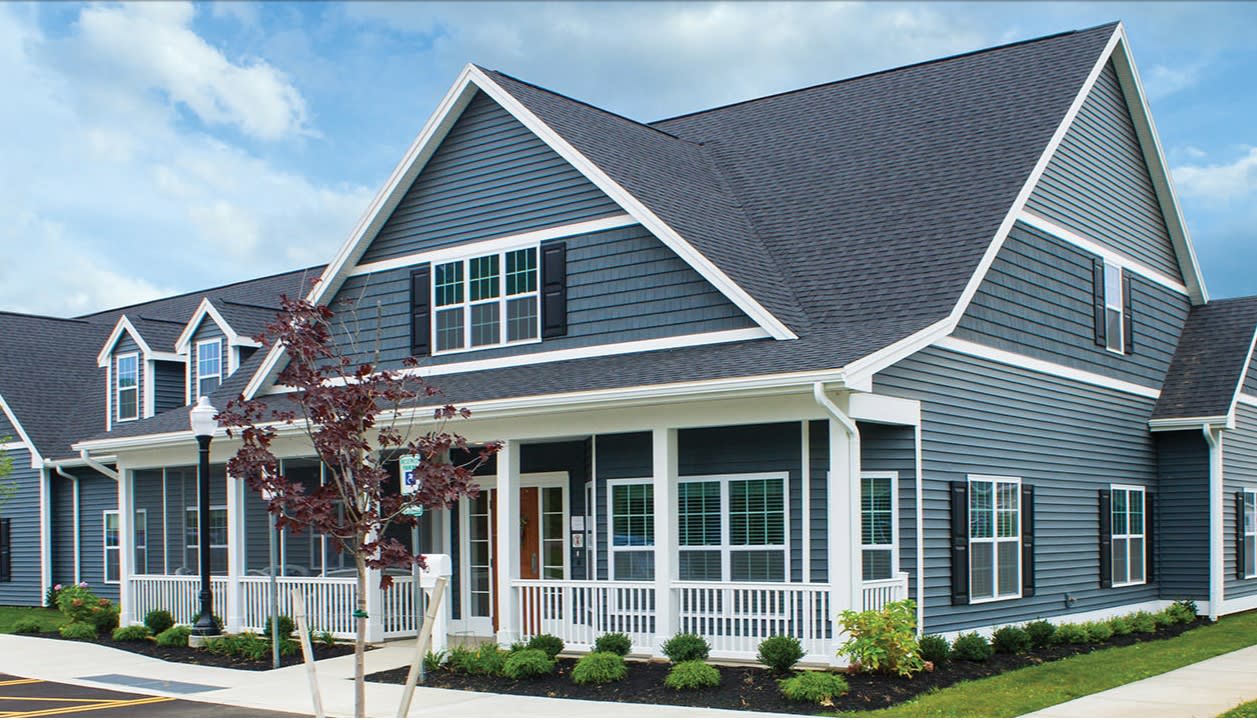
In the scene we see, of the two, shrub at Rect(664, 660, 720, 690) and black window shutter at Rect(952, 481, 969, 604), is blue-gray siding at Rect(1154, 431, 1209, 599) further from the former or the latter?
shrub at Rect(664, 660, 720, 690)

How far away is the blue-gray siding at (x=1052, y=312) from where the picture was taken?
55.0ft

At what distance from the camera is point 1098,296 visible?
19578mm

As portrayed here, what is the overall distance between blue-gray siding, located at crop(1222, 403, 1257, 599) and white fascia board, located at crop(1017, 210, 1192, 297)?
2.46m

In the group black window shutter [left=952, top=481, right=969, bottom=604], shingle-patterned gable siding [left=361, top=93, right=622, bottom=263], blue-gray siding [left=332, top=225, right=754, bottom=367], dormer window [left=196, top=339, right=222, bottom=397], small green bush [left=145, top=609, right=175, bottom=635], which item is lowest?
small green bush [left=145, top=609, right=175, bottom=635]

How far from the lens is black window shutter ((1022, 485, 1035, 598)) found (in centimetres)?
1691

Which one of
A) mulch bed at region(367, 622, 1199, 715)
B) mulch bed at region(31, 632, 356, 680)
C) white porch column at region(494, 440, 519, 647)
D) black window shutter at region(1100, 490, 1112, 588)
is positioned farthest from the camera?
black window shutter at region(1100, 490, 1112, 588)

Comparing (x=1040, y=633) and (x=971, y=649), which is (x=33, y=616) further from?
(x=1040, y=633)

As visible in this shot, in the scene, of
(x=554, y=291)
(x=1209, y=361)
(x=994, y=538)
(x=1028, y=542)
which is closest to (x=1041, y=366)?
(x=1028, y=542)

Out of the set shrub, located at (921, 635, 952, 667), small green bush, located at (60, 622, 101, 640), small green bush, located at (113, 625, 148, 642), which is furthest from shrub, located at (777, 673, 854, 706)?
small green bush, located at (60, 622, 101, 640)

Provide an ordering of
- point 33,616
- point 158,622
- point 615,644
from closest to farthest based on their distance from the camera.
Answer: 1. point 615,644
2. point 158,622
3. point 33,616

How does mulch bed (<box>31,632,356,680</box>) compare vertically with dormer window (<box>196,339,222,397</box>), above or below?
below

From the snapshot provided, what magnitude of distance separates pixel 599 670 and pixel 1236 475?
13145mm

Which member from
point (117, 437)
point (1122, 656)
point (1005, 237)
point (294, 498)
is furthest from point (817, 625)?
point (117, 437)

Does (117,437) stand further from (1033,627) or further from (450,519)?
(1033,627)
